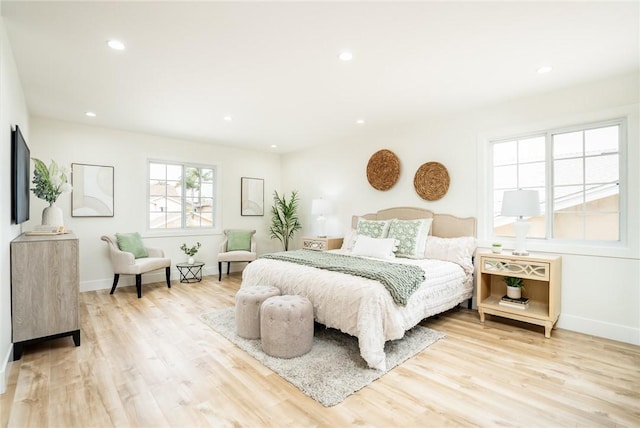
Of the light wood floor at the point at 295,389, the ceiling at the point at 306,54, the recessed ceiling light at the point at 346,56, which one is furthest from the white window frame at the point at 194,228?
the recessed ceiling light at the point at 346,56

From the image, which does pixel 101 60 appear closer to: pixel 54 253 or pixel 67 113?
pixel 54 253

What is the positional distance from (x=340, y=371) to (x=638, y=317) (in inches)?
110

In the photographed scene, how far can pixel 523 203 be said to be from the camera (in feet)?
10.4

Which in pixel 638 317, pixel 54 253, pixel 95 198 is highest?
pixel 95 198

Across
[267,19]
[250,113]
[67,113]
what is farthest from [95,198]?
[267,19]

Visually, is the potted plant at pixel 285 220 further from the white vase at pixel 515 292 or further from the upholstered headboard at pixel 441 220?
the white vase at pixel 515 292

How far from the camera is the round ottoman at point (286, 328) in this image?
2.53 meters

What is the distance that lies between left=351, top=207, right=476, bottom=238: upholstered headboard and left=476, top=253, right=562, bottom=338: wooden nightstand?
0.60 metres

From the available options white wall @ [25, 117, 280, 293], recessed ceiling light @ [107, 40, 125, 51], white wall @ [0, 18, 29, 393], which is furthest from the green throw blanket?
white wall @ [25, 117, 280, 293]

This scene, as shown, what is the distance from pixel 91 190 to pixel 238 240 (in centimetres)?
236

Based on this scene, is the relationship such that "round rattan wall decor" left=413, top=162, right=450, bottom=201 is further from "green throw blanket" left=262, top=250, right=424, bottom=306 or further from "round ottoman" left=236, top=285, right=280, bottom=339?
"round ottoman" left=236, top=285, right=280, bottom=339

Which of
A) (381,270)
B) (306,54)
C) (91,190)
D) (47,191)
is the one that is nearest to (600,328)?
(381,270)

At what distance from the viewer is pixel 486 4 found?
6.43 feet

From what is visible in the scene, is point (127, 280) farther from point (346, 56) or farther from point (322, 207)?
point (346, 56)
